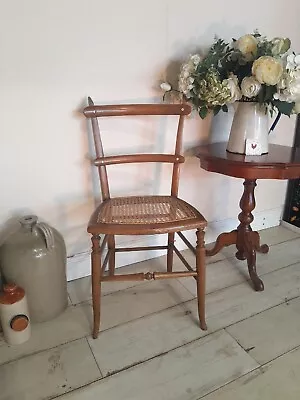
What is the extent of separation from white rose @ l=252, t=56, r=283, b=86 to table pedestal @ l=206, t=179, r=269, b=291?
528mm

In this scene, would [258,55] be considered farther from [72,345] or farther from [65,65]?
[72,345]

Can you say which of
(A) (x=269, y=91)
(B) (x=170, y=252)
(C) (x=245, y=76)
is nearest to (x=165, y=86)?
(C) (x=245, y=76)

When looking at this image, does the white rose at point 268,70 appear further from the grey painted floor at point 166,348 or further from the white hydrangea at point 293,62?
the grey painted floor at point 166,348

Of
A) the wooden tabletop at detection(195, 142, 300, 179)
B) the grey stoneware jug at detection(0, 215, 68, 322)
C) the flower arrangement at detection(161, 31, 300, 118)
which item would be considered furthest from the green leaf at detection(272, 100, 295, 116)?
the grey stoneware jug at detection(0, 215, 68, 322)

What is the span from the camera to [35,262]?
4.47 feet

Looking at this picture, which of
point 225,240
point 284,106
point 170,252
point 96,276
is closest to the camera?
point 96,276

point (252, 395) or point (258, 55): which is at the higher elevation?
point (258, 55)

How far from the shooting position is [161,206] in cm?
147

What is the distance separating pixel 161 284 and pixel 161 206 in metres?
0.47

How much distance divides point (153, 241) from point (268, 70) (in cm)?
102

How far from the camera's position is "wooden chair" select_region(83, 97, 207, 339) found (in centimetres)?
128

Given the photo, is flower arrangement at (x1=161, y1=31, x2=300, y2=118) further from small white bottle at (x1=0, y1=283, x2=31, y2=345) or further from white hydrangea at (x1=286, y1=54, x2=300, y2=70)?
small white bottle at (x1=0, y1=283, x2=31, y2=345)

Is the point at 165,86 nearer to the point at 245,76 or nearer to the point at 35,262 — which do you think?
the point at 245,76

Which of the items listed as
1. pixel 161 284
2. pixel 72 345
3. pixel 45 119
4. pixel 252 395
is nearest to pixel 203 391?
pixel 252 395
